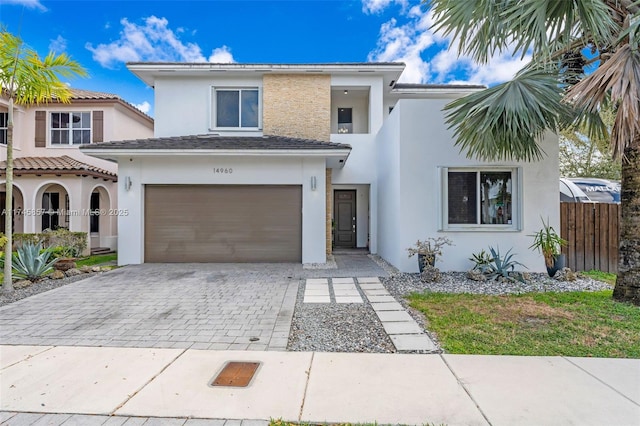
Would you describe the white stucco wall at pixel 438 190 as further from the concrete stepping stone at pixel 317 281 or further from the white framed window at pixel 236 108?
the white framed window at pixel 236 108

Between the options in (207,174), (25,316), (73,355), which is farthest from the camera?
(207,174)

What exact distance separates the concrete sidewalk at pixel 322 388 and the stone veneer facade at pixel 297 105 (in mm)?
9276

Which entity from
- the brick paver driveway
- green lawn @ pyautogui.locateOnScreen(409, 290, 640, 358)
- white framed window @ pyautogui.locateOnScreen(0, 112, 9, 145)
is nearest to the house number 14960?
the brick paver driveway

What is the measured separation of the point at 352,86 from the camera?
12641mm

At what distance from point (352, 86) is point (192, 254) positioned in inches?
351

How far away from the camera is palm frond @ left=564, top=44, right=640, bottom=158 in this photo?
15.0 feet

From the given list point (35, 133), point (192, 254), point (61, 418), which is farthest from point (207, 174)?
point (35, 133)

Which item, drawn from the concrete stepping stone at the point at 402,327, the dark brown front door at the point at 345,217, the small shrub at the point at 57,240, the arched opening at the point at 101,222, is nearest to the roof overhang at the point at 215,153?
the dark brown front door at the point at 345,217

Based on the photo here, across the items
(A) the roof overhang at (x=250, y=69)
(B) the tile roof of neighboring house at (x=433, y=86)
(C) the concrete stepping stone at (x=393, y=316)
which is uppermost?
(B) the tile roof of neighboring house at (x=433, y=86)

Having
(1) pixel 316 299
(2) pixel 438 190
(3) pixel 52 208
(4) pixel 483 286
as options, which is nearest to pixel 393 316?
(1) pixel 316 299

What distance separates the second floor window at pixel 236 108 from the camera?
1266 centimetres

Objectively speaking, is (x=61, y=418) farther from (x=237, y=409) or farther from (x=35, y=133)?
(x=35, y=133)

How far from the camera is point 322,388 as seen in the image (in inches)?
123

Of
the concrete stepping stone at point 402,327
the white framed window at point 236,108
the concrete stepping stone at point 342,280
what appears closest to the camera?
the concrete stepping stone at point 402,327
